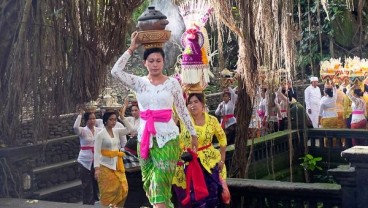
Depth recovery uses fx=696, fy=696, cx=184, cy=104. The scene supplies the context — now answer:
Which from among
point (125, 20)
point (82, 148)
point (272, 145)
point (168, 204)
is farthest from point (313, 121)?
point (168, 204)

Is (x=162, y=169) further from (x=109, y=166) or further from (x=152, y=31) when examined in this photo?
(x=109, y=166)

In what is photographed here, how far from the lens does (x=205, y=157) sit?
A: 6.30 metres

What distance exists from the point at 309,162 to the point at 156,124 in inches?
225

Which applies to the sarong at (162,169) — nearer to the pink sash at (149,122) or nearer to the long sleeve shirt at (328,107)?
the pink sash at (149,122)

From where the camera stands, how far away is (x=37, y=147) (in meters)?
7.55

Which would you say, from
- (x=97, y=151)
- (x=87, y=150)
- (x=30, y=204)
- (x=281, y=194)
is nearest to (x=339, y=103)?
(x=87, y=150)

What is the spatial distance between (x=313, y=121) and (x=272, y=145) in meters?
4.91

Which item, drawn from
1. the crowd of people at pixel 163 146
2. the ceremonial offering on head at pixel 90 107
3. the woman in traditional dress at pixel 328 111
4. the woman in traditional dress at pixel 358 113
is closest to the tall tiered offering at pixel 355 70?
the woman in traditional dress at pixel 328 111

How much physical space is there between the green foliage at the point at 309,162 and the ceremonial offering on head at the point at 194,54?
405 cm

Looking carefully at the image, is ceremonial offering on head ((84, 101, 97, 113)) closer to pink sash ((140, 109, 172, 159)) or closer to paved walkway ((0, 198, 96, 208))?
paved walkway ((0, 198, 96, 208))

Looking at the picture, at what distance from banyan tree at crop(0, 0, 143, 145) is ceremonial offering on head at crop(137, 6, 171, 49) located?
181cm

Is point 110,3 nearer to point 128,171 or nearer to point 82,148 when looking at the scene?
point 128,171

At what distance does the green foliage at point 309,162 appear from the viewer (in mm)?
10711

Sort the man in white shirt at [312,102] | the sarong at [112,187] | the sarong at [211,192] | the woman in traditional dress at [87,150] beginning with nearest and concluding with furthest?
1. the sarong at [211,192]
2. the sarong at [112,187]
3. the woman in traditional dress at [87,150]
4. the man in white shirt at [312,102]
